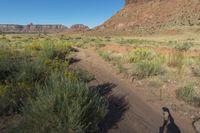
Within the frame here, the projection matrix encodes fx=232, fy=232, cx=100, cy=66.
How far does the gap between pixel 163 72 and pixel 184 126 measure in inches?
175

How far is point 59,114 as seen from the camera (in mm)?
3984

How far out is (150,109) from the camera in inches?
235

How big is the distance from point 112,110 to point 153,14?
3626 inches

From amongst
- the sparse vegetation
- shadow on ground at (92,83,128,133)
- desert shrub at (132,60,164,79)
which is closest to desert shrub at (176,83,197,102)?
shadow on ground at (92,83,128,133)

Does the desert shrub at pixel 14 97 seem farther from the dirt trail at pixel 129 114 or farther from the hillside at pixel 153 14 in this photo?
the hillside at pixel 153 14

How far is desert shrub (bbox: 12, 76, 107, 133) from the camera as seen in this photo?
Result: 3.89m

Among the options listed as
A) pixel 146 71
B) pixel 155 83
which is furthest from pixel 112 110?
pixel 146 71

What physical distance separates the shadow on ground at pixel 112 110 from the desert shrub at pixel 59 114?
50 cm

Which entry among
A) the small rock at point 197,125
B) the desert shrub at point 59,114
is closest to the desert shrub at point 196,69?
the small rock at point 197,125

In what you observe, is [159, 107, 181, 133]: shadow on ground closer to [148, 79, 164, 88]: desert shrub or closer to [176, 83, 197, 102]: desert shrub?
[176, 83, 197, 102]: desert shrub

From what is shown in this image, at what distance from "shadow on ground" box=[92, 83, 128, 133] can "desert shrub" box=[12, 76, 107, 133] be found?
498mm

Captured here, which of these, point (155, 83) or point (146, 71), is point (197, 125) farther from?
point (146, 71)

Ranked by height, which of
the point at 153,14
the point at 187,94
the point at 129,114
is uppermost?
the point at 153,14

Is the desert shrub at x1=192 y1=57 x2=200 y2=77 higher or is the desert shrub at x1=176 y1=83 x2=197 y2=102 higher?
the desert shrub at x1=192 y1=57 x2=200 y2=77
